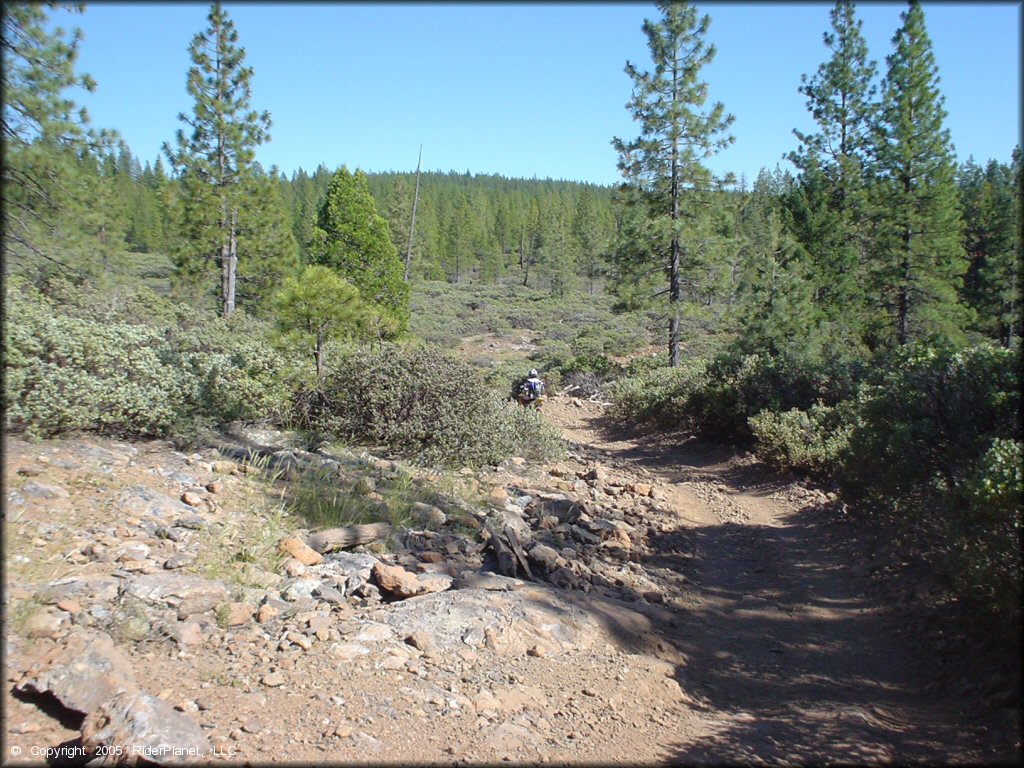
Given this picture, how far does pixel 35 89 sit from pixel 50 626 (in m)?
6.58

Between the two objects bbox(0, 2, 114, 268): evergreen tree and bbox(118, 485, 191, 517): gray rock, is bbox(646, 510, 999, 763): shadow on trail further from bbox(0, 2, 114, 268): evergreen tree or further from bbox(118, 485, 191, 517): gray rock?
bbox(0, 2, 114, 268): evergreen tree

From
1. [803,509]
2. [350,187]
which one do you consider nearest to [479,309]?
[350,187]

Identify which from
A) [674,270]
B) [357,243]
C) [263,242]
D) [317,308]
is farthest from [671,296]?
[317,308]

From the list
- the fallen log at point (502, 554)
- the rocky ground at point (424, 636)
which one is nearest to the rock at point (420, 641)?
the rocky ground at point (424, 636)

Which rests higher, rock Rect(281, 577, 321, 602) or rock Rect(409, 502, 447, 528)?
rock Rect(409, 502, 447, 528)

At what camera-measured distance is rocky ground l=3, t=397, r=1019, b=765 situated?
3.54 metres

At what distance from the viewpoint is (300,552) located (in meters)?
5.48

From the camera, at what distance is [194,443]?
7797 mm

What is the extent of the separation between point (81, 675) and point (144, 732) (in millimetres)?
517

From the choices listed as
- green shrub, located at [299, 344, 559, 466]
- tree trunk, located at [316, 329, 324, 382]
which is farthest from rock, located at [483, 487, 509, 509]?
tree trunk, located at [316, 329, 324, 382]

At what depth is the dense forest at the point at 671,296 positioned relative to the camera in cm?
677

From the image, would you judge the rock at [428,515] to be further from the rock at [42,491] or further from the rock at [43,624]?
the rock at [43,624]

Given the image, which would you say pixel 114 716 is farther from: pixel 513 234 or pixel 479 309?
pixel 513 234

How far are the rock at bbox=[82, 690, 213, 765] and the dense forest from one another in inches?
170
